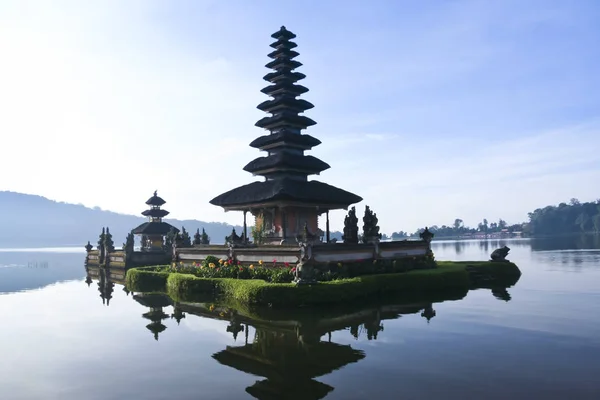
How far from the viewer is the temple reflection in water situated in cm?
1082

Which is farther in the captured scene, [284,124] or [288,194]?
[284,124]

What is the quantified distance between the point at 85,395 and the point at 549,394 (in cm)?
1003

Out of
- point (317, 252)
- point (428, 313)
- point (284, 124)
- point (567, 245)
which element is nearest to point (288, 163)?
point (284, 124)

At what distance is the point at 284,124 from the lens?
40.2 m

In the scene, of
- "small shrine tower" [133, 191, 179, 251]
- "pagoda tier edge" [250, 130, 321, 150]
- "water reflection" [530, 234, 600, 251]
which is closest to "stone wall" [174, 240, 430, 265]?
"pagoda tier edge" [250, 130, 321, 150]

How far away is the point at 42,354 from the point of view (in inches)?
574

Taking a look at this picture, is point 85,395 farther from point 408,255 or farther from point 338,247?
point 408,255

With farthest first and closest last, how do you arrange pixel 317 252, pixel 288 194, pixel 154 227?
1. pixel 154 227
2. pixel 288 194
3. pixel 317 252

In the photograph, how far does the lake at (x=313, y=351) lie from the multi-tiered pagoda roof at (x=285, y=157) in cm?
1374

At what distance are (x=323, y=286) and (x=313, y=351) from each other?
8242 mm

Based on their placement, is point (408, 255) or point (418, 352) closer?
point (418, 352)

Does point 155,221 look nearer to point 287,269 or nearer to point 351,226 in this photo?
point 351,226

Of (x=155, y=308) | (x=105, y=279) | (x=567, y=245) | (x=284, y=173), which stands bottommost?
(x=105, y=279)

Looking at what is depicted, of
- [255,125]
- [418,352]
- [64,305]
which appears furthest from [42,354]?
[255,125]
